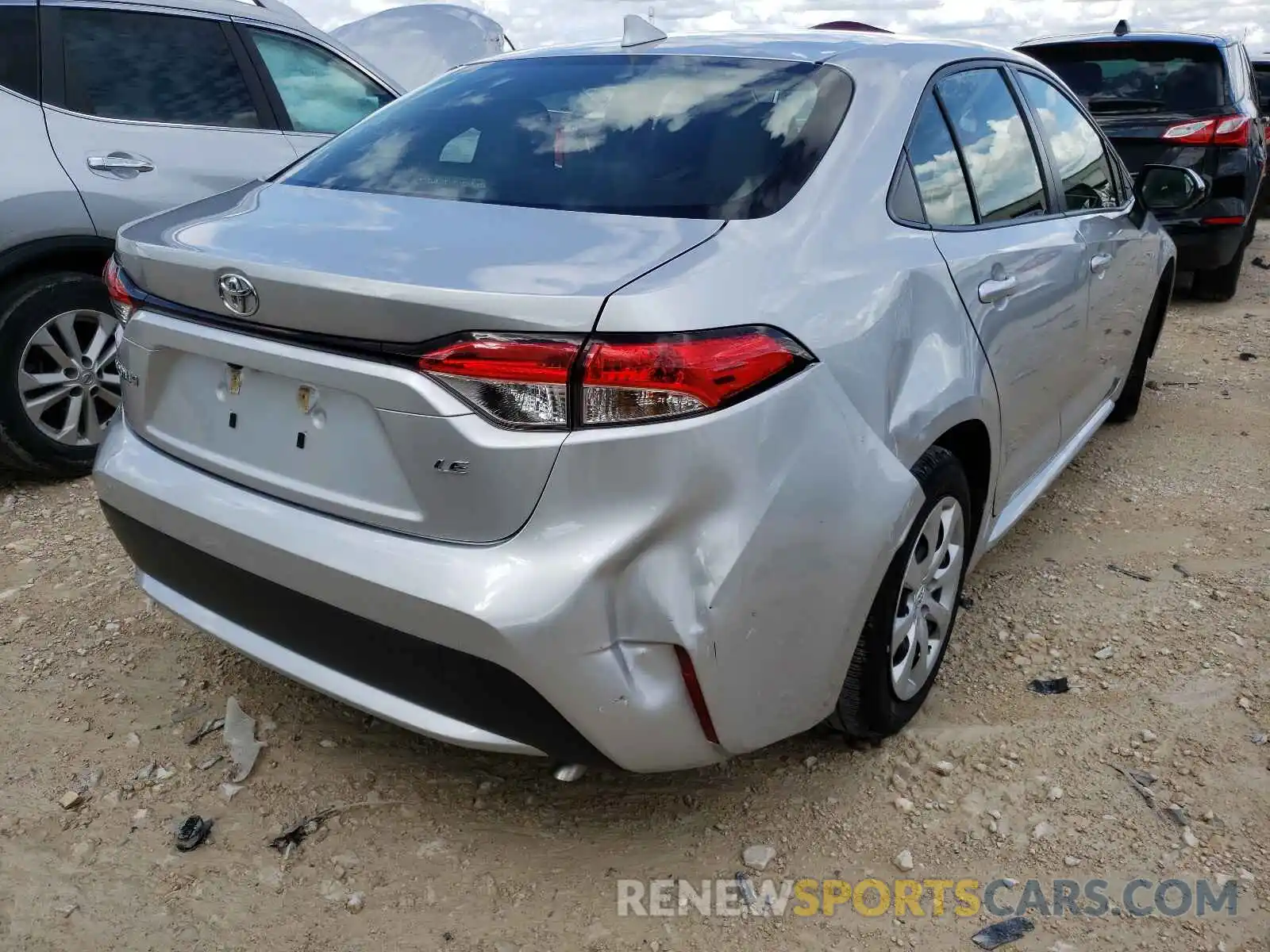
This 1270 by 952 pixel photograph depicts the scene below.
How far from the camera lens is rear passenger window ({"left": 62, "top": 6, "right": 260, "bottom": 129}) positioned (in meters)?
3.80

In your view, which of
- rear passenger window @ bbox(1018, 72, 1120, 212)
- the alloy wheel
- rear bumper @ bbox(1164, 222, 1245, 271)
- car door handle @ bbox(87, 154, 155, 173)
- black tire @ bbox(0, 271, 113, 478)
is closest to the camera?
the alloy wheel

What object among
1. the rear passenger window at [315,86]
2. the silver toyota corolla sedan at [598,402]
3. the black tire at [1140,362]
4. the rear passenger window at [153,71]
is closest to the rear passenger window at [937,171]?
the silver toyota corolla sedan at [598,402]

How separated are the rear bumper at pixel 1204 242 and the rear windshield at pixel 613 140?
525cm

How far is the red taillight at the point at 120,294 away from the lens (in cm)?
215

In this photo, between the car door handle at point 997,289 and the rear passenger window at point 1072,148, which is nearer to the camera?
the car door handle at point 997,289

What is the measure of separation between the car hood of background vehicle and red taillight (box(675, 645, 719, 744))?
550mm

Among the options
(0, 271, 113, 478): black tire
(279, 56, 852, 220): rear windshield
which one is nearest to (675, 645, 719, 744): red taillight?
(279, 56, 852, 220): rear windshield

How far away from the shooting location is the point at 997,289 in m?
2.50

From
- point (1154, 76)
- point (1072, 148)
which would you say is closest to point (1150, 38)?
point (1154, 76)

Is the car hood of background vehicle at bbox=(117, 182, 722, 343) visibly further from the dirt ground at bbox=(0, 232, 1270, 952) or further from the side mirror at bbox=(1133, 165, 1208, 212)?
the side mirror at bbox=(1133, 165, 1208, 212)

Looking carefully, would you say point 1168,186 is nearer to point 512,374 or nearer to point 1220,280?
point 512,374

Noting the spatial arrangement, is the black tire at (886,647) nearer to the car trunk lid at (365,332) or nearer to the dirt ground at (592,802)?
the dirt ground at (592,802)

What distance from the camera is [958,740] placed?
254cm

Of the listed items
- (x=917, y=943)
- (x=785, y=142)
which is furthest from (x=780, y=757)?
(x=785, y=142)
